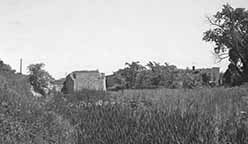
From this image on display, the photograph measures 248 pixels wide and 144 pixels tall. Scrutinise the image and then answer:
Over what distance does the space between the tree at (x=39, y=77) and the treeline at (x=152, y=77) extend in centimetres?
1455

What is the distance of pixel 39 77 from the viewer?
35.8 metres

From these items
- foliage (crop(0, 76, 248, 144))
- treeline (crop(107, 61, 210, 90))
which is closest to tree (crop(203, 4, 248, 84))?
treeline (crop(107, 61, 210, 90))

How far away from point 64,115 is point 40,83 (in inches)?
919

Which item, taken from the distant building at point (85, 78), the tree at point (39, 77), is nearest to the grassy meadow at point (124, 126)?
the tree at point (39, 77)

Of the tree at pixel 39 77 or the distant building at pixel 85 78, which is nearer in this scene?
the tree at pixel 39 77

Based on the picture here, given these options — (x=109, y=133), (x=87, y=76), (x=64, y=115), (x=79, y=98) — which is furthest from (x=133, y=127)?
(x=87, y=76)

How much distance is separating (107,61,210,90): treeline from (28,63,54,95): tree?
1455cm

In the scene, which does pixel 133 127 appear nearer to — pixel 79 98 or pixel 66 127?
pixel 66 127

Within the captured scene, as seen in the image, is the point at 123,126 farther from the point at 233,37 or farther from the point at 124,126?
the point at 233,37

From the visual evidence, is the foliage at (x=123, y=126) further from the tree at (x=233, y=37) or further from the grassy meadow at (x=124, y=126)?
the tree at (x=233, y=37)

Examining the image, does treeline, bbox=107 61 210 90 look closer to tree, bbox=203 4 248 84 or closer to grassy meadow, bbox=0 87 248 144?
tree, bbox=203 4 248 84

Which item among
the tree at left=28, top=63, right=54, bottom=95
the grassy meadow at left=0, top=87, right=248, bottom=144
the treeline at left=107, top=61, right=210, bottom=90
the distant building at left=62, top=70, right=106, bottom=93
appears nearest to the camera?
the grassy meadow at left=0, top=87, right=248, bottom=144

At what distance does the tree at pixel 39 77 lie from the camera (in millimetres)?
33053

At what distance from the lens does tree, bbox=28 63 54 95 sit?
108 feet
